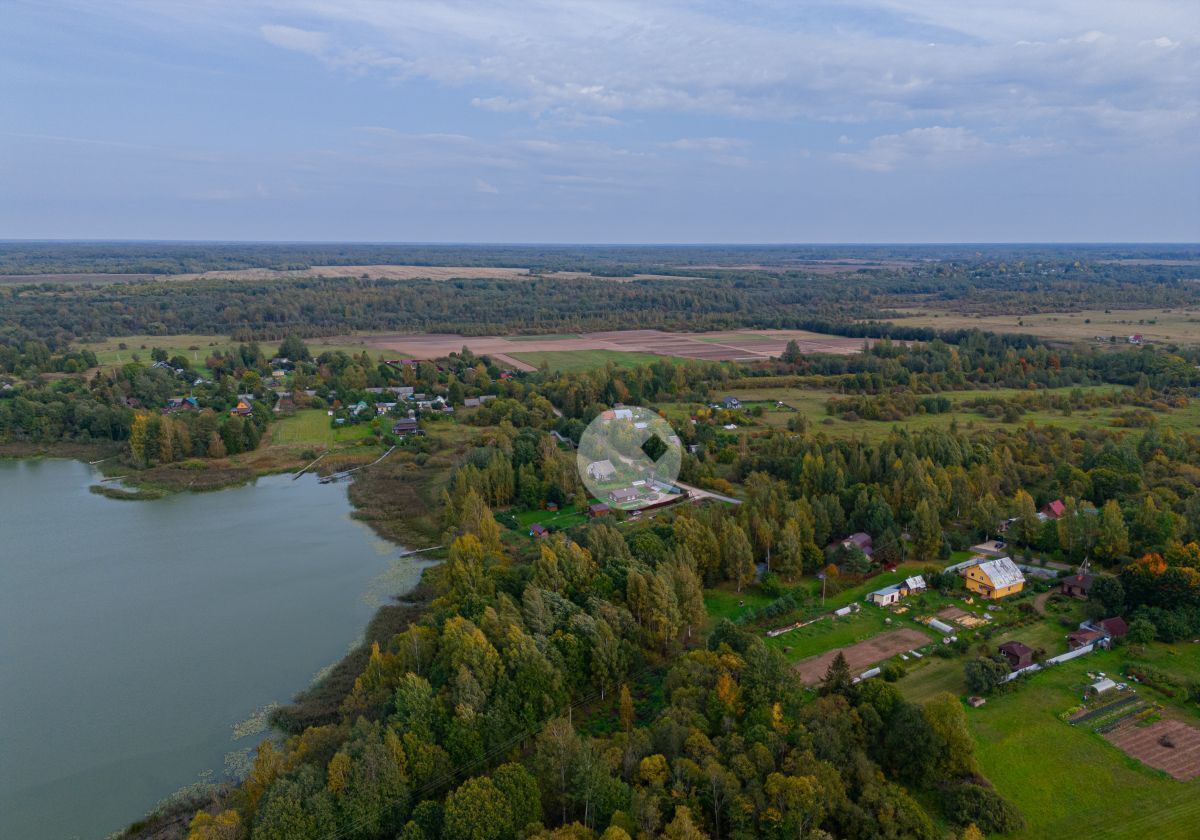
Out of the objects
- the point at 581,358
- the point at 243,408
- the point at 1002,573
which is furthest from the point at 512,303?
the point at 1002,573

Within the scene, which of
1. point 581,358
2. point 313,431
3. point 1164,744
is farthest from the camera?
point 581,358

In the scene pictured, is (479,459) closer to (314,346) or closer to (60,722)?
(60,722)

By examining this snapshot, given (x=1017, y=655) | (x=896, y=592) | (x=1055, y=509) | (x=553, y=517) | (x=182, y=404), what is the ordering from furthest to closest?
(x=182, y=404)
(x=553, y=517)
(x=1055, y=509)
(x=896, y=592)
(x=1017, y=655)

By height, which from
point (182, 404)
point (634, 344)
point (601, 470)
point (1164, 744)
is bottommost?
point (1164, 744)

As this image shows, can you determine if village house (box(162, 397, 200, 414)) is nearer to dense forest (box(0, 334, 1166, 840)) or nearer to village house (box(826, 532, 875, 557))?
dense forest (box(0, 334, 1166, 840))

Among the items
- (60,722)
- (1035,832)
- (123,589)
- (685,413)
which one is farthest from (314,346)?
(1035,832)

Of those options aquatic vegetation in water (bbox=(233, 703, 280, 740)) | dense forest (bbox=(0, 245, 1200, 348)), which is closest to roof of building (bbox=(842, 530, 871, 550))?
aquatic vegetation in water (bbox=(233, 703, 280, 740))

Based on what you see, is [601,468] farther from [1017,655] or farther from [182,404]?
[182,404]

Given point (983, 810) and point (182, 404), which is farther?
point (182, 404)
